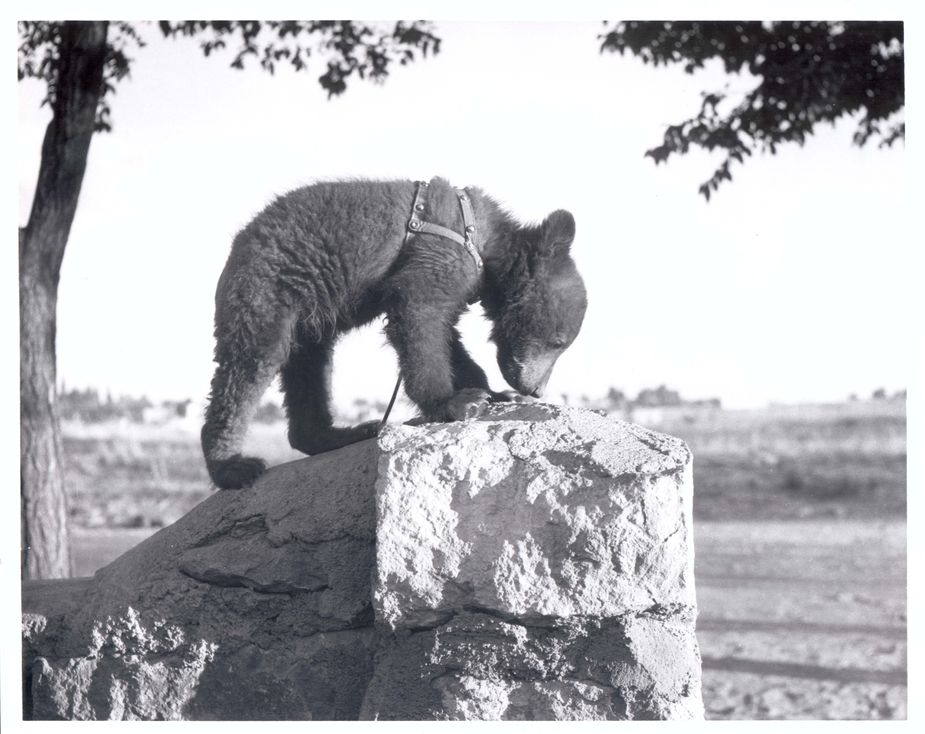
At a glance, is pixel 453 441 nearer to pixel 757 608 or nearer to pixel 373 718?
pixel 373 718

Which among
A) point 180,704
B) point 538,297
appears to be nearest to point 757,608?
point 538,297

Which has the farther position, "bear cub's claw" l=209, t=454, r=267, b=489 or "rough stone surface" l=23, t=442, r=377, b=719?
"bear cub's claw" l=209, t=454, r=267, b=489

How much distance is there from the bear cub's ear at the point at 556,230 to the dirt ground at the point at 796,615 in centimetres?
433

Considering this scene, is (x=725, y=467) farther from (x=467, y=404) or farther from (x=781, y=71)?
(x=467, y=404)

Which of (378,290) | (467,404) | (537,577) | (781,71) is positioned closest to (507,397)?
(467,404)

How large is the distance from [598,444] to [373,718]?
132cm

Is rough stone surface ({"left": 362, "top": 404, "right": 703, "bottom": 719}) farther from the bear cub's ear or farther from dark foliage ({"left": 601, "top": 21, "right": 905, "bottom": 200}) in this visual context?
dark foliage ({"left": 601, "top": 21, "right": 905, "bottom": 200})

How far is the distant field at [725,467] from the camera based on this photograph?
39.5 feet

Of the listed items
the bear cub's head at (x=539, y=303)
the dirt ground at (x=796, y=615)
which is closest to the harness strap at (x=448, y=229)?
the bear cub's head at (x=539, y=303)

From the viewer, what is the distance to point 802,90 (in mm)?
7047

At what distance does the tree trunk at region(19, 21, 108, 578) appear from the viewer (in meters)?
6.83

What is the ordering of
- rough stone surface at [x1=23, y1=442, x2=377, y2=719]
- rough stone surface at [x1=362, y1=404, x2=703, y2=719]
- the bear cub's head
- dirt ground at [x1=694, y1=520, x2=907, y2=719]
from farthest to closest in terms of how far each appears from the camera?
dirt ground at [x1=694, y1=520, x2=907, y2=719], the bear cub's head, rough stone surface at [x1=23, y1=442, x2=377, y2=719], rough stone surface at [x1=362, y1=404, x2=703, y2=719]

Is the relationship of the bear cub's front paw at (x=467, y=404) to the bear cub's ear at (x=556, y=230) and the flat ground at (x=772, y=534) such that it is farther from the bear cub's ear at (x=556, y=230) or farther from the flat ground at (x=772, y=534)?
the flat ground at (x=772, y=534)

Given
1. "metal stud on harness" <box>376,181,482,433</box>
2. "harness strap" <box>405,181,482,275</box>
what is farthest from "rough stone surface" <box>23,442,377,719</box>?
"harness strap" <box>405,181,482,275</box>
